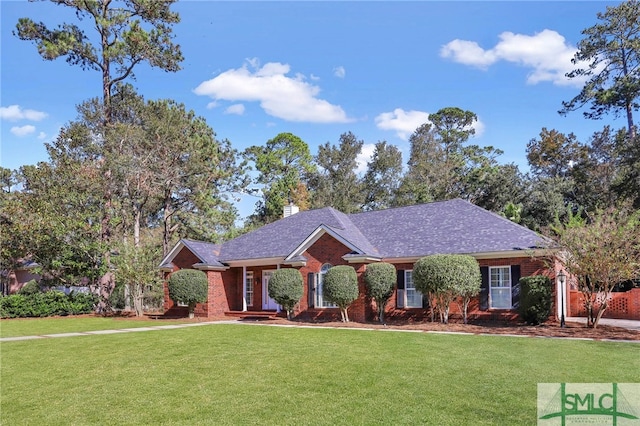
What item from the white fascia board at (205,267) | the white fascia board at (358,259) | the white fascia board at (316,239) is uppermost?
the white fascia board at (316,239)

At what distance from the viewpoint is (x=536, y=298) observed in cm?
1712

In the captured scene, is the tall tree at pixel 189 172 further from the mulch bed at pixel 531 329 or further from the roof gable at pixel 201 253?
the mulch bed at pixel 531 329

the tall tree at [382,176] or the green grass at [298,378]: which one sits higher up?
Answer: the tall tree at [382,176]

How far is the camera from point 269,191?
1870 inches

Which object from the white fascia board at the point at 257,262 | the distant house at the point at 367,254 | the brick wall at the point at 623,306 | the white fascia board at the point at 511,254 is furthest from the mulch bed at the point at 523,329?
the brick wall at the point at 623,306

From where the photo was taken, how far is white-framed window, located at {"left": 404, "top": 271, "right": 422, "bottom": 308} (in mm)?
20422

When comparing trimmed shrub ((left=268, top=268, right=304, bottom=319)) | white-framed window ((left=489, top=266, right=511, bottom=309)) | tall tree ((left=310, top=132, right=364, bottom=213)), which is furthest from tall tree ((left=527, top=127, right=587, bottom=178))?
trimmed shrub ((left=268, top=268, right=304, bottom=319))

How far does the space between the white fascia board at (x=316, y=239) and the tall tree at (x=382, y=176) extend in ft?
84.5

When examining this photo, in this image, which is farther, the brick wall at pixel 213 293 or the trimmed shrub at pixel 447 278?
the brick wall at pixel 213 293

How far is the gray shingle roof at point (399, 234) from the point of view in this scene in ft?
64.7

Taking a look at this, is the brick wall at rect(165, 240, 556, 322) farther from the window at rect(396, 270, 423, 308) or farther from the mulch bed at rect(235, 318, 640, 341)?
the mulch bed at rect(235, 318, 640, 341)

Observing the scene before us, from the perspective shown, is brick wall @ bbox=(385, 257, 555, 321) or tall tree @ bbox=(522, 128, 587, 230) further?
tall tree @ bbox=(522, 128, 587, 230)

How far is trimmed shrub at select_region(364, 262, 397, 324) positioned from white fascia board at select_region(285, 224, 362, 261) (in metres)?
1.76

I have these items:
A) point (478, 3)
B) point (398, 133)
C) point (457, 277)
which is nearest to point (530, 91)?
point (478, 3)
